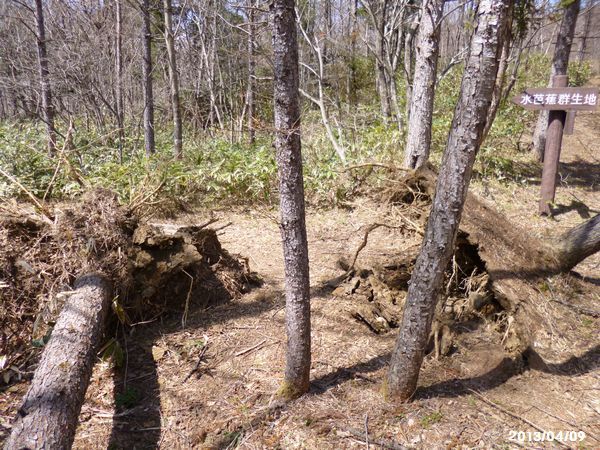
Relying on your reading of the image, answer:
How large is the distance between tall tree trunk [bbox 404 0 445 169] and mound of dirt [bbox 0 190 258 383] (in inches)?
143

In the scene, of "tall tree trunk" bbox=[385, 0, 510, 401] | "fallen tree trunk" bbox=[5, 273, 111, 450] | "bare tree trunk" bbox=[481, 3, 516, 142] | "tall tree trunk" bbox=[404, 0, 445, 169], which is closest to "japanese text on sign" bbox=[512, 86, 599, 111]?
"tall tree trunk" bbox=[404, 0, 445, 169]

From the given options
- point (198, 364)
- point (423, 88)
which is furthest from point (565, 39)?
point (198, 364)

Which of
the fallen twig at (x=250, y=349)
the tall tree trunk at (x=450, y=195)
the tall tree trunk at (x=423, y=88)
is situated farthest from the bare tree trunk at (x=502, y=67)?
the tall tree trunk at (x=423, y=88)

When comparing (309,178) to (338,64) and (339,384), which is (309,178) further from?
(338,64)

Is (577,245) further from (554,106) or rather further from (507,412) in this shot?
(554,106)

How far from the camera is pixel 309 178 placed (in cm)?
743

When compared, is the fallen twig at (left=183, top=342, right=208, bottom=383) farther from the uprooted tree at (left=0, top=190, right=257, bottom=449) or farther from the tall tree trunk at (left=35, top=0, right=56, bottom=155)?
the tall tree trunk at (left=35, top=0, right=56, bottom=155)

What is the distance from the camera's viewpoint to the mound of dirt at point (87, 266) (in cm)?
351

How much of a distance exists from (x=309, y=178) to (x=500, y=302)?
4.39 m

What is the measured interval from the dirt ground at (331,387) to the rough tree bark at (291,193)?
0.34 m

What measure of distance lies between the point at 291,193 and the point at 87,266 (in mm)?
2269

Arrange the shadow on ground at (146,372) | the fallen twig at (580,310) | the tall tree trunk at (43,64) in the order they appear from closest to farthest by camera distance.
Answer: the shadow on ground at (146,372) < the fallen twig at (580,310) < the tall tree trunk at (43,64)

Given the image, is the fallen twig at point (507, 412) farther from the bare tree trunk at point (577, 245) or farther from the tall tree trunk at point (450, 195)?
the bare tree trunk at point (577, 245)
